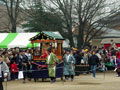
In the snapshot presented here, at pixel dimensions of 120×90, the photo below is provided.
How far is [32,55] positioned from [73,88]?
573 centimetres

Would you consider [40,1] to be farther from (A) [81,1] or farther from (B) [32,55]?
(B) [32,55]

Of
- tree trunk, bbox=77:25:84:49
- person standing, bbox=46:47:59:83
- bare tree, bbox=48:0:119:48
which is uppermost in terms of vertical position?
bare tree, bbox=48:0:119:48

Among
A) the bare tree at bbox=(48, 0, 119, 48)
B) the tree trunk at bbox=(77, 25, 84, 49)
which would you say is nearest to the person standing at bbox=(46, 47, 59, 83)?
the bare tree at bbox=(48, 0, 119, 48)

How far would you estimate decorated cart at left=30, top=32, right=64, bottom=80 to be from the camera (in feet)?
64.9

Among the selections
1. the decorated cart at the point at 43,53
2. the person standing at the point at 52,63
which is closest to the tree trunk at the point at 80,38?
the decorated cart at the point at 43,53

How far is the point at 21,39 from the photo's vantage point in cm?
2708

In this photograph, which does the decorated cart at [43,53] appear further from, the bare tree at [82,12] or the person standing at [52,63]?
the bare tree at [82,12]

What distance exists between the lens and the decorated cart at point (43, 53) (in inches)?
779

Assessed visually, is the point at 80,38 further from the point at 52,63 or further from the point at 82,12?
the point at 52,63

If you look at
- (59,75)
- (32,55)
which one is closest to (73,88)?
(59,75)

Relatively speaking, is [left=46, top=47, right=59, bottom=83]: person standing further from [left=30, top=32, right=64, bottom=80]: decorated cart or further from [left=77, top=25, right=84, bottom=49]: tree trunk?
[left=77, top=25, right=84, bottom=49]: tree trunk

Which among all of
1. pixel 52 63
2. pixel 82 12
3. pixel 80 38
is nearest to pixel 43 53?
pixel 52 63

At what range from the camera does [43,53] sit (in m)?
21.1

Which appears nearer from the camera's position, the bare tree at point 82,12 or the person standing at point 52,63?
the person standing at point 52,63
